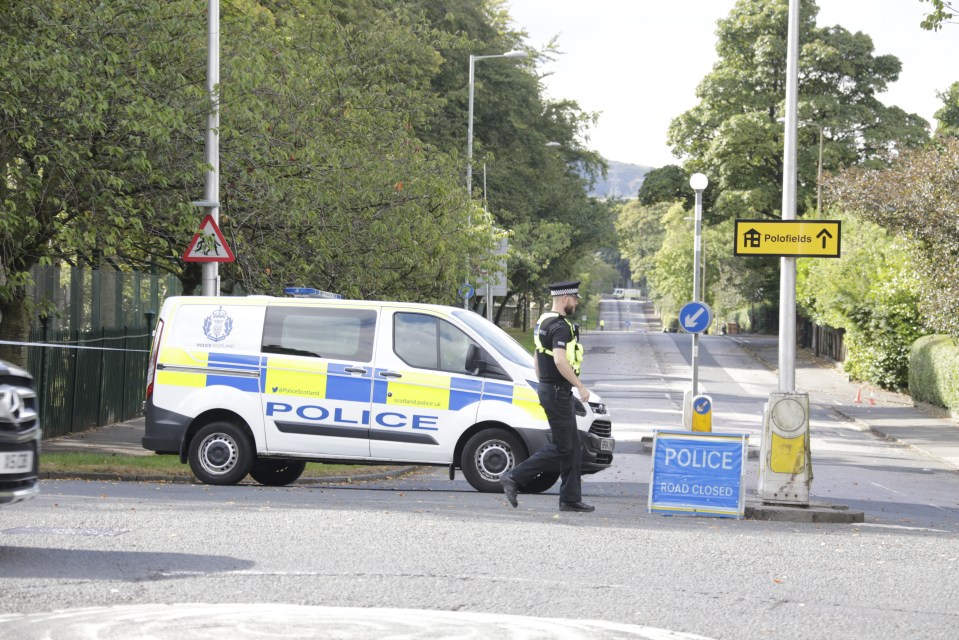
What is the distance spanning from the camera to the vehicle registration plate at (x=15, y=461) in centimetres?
724

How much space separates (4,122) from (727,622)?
38.6 feet

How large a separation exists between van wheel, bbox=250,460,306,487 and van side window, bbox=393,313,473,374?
1.88 m

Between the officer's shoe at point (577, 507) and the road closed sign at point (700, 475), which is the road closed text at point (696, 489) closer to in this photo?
the road closed sign at point (700, 475)

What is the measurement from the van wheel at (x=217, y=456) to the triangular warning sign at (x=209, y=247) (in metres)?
3.83

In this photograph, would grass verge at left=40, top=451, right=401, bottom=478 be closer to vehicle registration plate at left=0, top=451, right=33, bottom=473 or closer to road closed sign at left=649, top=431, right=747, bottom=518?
road closed sign at left=649, top=431, right=747, bottom=518

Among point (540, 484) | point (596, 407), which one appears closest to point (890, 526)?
point (596, 407)

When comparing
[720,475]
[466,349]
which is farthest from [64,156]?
[720,475]

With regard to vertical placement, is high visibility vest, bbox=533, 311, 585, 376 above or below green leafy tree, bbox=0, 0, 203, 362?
below

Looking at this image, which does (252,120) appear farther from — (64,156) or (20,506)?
(20,506)

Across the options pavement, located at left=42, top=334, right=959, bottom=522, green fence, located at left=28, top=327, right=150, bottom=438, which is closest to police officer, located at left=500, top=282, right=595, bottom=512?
pavement, located at left=42, top=334, right=959, bottom=522

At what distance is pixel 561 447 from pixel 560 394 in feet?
1.42

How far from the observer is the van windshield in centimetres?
1320

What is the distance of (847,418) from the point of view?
103 ft

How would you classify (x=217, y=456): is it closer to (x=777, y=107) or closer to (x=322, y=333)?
(x=322, y=333)
